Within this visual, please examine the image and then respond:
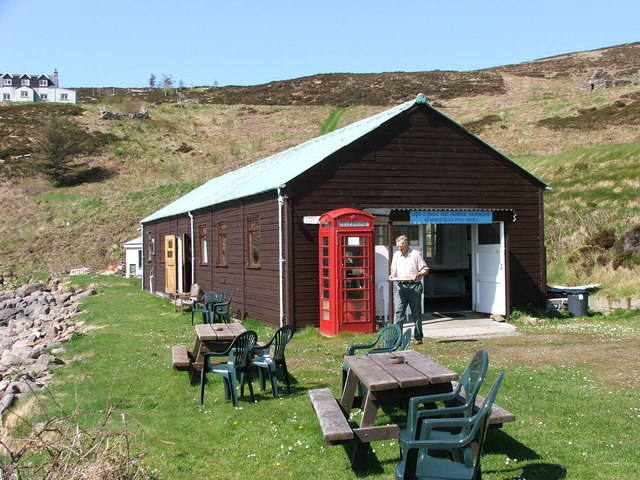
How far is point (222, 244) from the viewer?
771 inches

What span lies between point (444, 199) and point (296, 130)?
47.1m

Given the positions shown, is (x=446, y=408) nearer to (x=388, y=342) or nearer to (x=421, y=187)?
(x=388, y=342)

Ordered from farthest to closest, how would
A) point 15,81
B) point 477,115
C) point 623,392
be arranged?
point 15,81
point 477,115
point 623,392

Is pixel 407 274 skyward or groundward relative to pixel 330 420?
skyward

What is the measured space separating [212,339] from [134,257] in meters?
26.2

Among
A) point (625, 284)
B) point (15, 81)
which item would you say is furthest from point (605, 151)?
point (15, 81)

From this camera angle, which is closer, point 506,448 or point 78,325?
point 506,448

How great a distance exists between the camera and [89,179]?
5094 cm

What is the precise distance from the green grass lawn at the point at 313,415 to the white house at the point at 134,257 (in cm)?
2042

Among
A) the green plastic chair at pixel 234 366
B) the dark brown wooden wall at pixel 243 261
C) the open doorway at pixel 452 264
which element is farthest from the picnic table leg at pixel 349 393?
the dark brown wooden wall at pixel 243 261

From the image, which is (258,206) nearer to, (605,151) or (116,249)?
(605,151)

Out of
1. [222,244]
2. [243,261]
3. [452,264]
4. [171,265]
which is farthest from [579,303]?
[171,265]

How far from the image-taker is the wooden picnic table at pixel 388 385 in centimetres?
551

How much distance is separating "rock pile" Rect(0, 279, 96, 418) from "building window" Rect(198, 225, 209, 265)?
4359 mm
